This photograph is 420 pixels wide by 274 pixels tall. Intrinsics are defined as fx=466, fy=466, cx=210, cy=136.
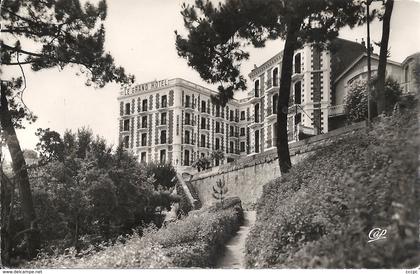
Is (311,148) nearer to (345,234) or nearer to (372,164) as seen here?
(372,164)

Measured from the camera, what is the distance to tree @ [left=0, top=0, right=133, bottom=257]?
11539 millimetres

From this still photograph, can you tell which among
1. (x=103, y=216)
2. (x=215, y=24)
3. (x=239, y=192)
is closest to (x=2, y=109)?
(x=215, y=24)

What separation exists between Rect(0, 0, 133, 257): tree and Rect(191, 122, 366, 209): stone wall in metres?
8.31

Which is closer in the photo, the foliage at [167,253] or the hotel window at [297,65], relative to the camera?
the foliage at [167,253]

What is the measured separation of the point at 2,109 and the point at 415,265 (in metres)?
10.0

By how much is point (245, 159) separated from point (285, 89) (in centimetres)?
937

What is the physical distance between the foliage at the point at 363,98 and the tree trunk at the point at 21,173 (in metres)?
9.53

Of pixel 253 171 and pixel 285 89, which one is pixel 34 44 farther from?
pixel 253 171

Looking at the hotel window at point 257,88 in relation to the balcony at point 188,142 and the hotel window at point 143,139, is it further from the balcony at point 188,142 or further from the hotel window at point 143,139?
the hotel window at point 143,139

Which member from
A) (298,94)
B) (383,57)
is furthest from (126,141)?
(383,57)

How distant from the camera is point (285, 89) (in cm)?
1368

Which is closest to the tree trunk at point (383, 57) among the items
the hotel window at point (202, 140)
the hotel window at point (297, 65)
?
the hotel window at point (297, 65)

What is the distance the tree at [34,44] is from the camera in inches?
454

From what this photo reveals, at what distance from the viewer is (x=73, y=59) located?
12.9 m
